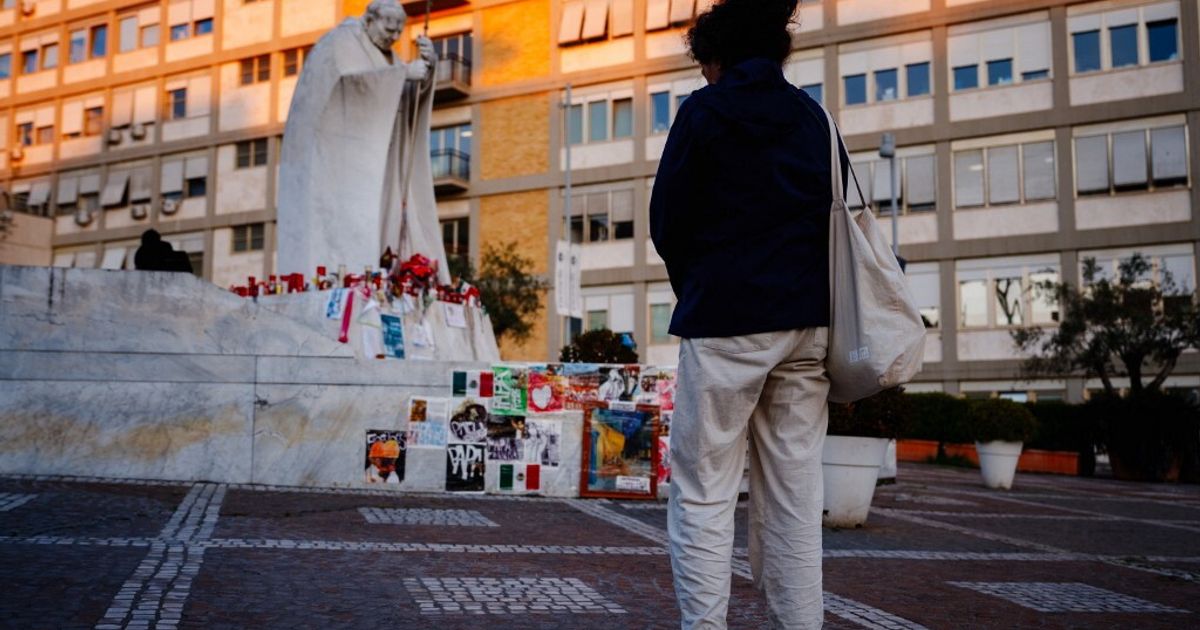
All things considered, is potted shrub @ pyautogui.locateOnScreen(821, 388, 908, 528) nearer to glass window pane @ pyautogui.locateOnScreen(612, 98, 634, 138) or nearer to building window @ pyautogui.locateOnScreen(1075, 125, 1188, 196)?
building window @ pyautogui.locateOnScreen(1075, 125, 1188, 196)

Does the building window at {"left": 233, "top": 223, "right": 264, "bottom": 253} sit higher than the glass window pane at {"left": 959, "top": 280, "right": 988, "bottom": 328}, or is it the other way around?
the building window at {"left": 233, "top": 223, "right": 264, "bottom": 253}

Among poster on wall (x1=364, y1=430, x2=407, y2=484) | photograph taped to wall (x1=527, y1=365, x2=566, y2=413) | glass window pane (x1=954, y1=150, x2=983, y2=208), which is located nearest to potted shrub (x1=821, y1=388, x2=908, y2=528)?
photograph taped to wall (x1=527, y1=365, x2=566, y2=413)

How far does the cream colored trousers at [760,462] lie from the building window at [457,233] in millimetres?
39251

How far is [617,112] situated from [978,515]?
98.3 feet

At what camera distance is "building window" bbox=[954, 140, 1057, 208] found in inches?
1314

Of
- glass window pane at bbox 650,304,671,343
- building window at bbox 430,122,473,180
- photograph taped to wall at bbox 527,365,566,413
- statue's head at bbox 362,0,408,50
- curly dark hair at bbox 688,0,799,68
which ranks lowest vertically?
photograph taped to wall at bbox 527,365,566,413

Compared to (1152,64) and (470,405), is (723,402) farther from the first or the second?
(1152,64)

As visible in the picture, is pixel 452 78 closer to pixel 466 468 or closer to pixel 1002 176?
pixel 1002 176

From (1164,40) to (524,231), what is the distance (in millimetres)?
20787

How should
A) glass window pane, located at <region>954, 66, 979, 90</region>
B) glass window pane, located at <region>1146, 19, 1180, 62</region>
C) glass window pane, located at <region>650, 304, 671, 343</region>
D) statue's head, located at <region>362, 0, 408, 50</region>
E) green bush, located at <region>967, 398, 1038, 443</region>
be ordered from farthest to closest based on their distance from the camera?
1. glass window pane, located at <region>650, 304, 671, 343</region>
2. glass window pane, located at <region>954, 66, 979, 90</region>
3. glass window pane, located at <region>1146, 19, 1180, 62</region>
4. green bush, located at <region>967, 398, 1038, 443</region>
5. statue's head, located at <region>362, 0, 408, 50</region>

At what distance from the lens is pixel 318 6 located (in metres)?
45.4

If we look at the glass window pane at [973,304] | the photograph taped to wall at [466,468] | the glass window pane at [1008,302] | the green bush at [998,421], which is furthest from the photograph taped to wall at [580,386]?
the glass window pane at [973,304]

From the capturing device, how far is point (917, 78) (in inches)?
1394

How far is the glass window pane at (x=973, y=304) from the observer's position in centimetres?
3397
